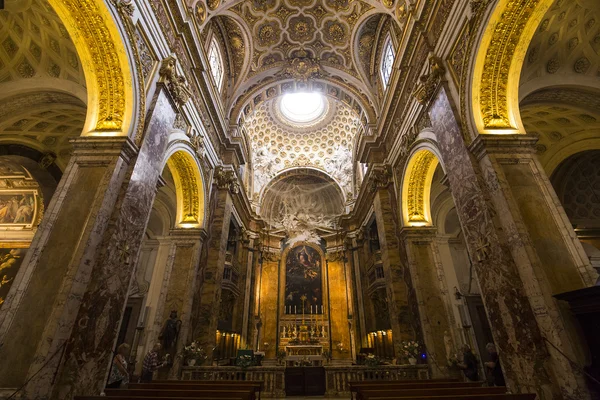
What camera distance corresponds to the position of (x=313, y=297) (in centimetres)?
2059

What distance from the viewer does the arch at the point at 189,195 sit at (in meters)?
11.3

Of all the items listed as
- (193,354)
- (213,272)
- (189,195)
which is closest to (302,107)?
(189,195)

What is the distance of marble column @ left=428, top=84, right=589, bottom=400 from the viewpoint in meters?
4.66

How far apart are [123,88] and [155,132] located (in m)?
1.19

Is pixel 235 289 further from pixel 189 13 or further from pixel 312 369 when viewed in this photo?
pixel 189 13

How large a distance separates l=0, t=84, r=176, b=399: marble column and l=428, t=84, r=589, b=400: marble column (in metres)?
7.28

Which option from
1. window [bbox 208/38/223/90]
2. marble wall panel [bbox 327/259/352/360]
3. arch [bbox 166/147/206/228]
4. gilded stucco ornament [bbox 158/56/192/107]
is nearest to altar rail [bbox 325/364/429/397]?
arch [bbox 166/147/206/228]

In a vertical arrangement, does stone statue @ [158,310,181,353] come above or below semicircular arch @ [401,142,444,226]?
below

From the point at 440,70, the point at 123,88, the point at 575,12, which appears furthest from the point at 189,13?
the point at 575,12

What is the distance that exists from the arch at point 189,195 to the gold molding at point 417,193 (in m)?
7.90

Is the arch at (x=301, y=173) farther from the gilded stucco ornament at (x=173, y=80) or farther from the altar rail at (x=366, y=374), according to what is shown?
the altar rail at (x=366, y=374)

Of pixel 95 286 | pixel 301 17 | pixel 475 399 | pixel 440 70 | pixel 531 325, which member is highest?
pixel 301 17

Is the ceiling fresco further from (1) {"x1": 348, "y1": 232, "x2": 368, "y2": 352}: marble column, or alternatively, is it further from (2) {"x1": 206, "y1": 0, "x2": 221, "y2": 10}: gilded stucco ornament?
(2) {"x1": 206, "y1": 0, "x2": 221, "y2": 10}: gilded stucco ornament

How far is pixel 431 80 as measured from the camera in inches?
324
